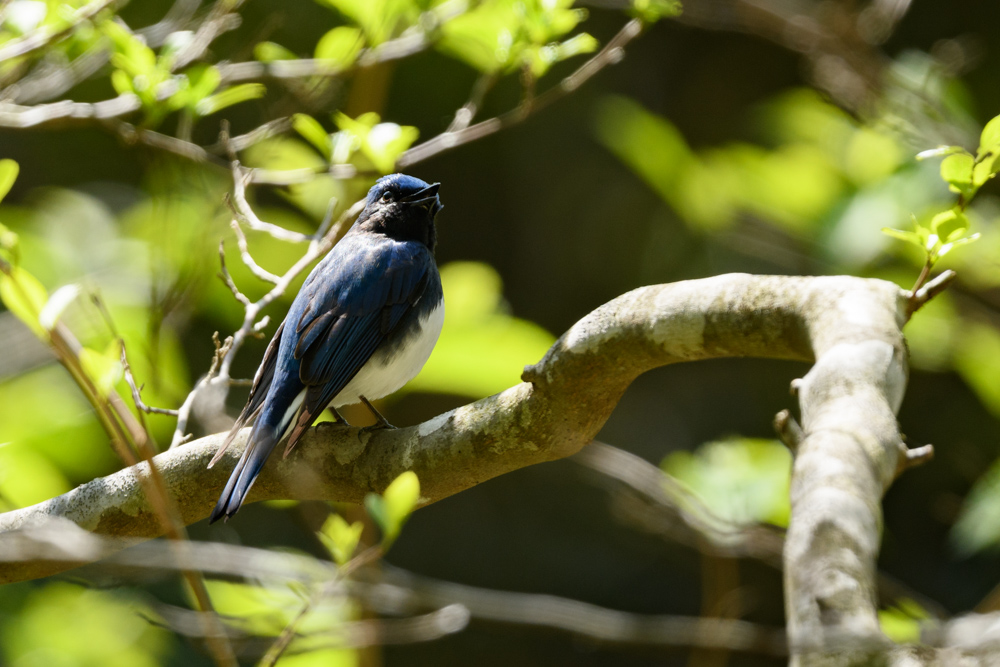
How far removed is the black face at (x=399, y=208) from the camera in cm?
328

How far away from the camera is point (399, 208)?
3289mm

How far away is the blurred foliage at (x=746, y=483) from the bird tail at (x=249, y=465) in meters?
1.67

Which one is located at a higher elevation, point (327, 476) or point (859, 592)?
point (859, 592)

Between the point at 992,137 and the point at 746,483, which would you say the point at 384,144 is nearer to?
the point at 992,137

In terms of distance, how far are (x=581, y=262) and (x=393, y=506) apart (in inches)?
258

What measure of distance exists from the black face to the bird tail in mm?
1117

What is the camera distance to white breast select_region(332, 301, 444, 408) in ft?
9.50

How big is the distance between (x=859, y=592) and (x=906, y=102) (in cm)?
325

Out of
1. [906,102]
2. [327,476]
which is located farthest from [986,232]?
[327,476]

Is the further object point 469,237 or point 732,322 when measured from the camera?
point 469,237

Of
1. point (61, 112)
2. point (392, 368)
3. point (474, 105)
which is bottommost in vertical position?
point (392, 368)

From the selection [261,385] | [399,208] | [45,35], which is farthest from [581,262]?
[45,35]

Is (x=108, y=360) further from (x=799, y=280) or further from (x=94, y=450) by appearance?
(x=94, y=450)

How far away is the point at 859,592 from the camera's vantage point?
2.90ft
